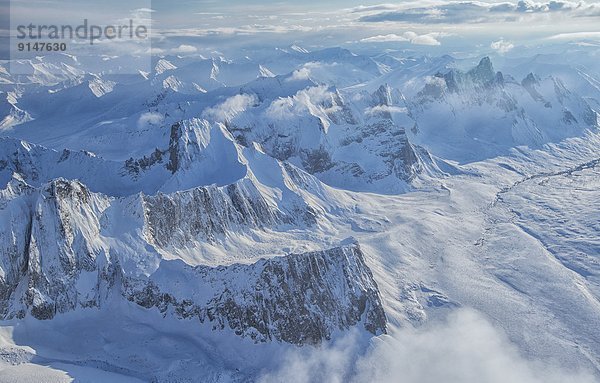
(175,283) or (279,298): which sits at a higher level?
(279,298)

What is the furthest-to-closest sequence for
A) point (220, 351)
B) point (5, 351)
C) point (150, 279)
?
point (150, 279), point (220, 351), point (5, 351)

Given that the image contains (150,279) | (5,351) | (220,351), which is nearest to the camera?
(5,351)

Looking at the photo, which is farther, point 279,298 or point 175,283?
point 175,283

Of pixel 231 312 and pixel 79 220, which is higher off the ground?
pixel 79 220

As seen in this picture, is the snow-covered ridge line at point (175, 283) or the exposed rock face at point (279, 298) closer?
the exposed rock face at point (279, 298)

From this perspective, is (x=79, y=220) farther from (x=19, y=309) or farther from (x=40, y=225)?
(x=19, y=309)

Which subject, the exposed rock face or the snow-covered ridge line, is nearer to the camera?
the exposed rock face

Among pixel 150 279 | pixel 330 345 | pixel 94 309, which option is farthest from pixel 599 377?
pixel 94 309

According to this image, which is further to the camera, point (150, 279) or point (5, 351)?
point (150, 279)
